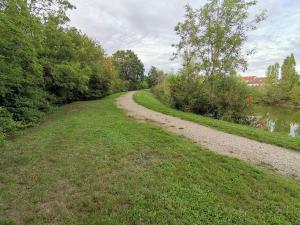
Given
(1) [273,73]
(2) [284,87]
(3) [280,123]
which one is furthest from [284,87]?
(3) [280,123]

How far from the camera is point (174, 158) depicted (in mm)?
5012

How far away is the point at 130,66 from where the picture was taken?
180 ft

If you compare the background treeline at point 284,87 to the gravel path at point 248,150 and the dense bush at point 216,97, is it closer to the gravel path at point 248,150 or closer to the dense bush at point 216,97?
the dense bush at point 216,97

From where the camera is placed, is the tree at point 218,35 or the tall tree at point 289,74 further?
the tall tree at point 289,74

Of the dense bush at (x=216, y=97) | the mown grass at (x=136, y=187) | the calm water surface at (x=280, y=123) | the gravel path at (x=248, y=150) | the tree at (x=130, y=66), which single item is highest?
the tree at (x=130, y=66)

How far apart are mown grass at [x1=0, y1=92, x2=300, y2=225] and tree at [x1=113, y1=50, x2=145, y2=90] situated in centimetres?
4826

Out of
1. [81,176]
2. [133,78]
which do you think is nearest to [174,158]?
[81,176]

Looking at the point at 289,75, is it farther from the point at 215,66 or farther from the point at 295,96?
the point at 215,66

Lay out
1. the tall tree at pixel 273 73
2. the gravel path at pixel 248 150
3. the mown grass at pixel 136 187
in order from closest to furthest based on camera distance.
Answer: the mown grass at pixel 136 187
the gravel path at pixel 248 150
the tall tree at pixel 273 73

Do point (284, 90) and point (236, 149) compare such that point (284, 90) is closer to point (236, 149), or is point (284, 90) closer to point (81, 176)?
point (236, 149)

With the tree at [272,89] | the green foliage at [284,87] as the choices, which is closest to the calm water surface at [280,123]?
the tree at [272,89]

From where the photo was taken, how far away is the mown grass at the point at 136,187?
2.90 m

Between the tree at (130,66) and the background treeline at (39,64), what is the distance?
3016 centimetres

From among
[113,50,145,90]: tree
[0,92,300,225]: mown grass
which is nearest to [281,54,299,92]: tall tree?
[113,50,145,90]: tree
